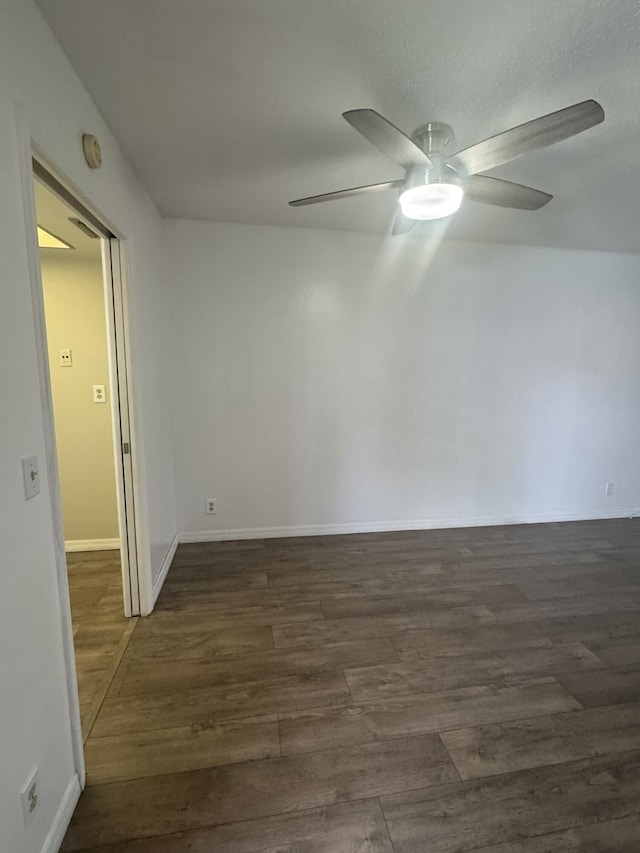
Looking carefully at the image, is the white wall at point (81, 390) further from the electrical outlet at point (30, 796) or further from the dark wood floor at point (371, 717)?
the electrical outlet at point (30, 796)

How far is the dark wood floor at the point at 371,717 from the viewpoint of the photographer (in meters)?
1.21

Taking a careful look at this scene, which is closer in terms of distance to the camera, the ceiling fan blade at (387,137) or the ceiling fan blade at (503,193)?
the ceiling fan blade at (387,137)

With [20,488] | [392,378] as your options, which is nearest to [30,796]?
[20,488]

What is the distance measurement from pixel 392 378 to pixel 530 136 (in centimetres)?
200

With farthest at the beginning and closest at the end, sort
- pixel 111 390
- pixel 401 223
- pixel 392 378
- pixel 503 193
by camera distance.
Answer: pixel 392 378, pixel 401 223, pixel 111 390, pixel 503 193

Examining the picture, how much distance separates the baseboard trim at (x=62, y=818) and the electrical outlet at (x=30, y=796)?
148 millimetres

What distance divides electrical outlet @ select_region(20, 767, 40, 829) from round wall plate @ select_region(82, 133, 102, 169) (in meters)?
1.97

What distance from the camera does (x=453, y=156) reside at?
148 cm

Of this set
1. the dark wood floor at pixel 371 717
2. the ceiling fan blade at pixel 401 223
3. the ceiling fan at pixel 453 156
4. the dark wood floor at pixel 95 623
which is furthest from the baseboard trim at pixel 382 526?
the ceiling fan at pixel 453 156

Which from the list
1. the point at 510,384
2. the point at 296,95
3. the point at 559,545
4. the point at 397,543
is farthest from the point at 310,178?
the point at 559,545

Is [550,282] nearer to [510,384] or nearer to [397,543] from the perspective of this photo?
[510,384]

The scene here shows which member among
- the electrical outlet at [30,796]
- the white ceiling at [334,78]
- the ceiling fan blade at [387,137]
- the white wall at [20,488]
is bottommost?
the electrical outlet at [30,796]

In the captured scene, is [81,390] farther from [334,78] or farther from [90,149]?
[334,78]

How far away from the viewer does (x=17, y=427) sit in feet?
3.23
